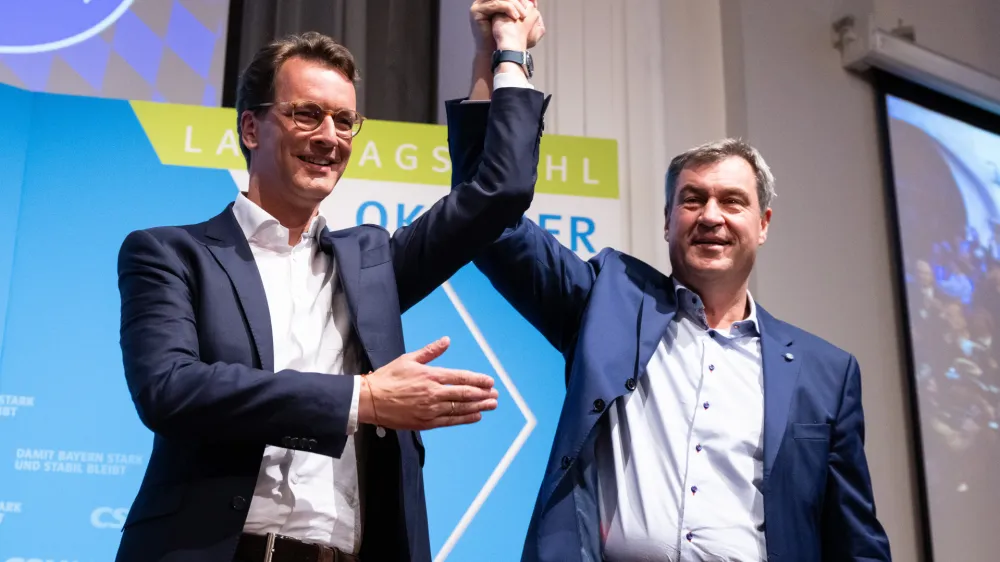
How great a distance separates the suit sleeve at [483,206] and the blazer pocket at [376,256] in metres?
0.02

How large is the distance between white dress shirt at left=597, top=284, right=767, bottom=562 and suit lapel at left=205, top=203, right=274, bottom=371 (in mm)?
814

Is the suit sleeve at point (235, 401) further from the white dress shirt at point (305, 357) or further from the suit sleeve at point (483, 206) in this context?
the suit sleeve at point (483, 206)

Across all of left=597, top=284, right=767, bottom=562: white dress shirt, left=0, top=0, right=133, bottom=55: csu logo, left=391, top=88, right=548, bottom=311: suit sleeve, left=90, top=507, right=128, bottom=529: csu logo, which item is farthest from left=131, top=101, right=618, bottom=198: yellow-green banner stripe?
left=391, top=88, right=548, bottom=311: suit sleeve

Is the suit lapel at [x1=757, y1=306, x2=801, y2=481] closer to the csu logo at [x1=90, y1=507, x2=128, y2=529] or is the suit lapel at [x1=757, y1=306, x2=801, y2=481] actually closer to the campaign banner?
the campaign banner

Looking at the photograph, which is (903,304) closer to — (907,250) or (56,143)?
(907,250)

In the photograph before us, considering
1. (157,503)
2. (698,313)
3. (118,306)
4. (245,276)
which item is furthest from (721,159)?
(118,306)

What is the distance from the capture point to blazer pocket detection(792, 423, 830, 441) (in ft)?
7.14

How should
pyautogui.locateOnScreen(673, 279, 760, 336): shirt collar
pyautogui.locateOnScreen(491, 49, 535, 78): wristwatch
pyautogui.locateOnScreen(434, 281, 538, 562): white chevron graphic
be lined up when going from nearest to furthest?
pyautogui.locateOnScreen(491, 49, 535, 78): wristwatch → pyautogui.locateOnScreen(673, 279, 760, 336): shirt collar → pyautogui.locateOnScreen(434, 281, 538, 562): white chevron graphic

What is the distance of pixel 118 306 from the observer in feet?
9.78

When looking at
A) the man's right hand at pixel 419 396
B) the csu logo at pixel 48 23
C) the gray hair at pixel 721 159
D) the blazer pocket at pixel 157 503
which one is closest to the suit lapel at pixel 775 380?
the gray hair at pixel 721 159

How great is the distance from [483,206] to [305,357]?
1.29ft

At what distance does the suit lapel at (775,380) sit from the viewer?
6.98 ft

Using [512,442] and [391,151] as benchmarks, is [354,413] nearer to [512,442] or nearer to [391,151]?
[512,442]

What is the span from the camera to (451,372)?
1509mm
